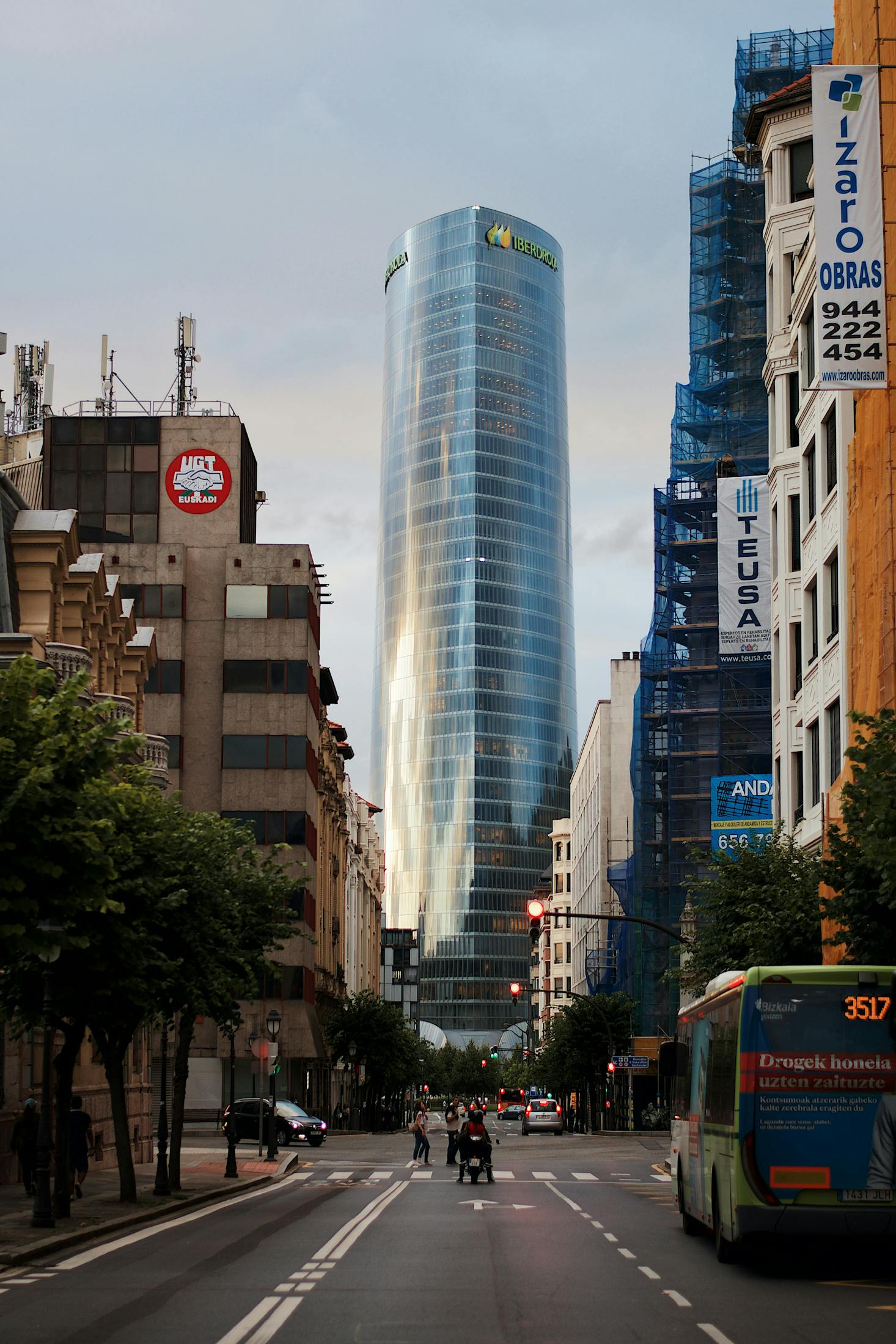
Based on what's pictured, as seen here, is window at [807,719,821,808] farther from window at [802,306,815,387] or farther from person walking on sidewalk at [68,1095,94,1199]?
person walking on sidewalk at [68,1095,94,1199]

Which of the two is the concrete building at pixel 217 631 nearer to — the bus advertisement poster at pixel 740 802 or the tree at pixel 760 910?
the bus advertisement poster at pixel 740 802

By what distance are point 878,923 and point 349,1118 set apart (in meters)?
79.7

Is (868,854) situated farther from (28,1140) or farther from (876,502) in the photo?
(28,1140)

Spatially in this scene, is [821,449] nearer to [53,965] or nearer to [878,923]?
[878,923]

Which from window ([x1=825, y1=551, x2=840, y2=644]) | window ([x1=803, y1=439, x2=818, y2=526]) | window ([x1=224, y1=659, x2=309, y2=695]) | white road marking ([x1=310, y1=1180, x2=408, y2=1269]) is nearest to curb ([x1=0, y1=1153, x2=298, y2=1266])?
white road marking ([x1=310, y1=1180, x2=408, y2=1269])

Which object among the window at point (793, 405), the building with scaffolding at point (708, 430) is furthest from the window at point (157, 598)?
the window at point (793, 405)

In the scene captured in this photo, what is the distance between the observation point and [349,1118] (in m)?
101

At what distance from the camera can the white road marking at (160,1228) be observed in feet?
67.7

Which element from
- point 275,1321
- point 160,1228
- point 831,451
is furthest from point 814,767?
point 275,1321

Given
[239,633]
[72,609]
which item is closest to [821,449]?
[72,609]

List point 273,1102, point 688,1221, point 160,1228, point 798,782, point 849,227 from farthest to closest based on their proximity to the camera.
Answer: point 273,1102 < point 798,782 < point 849,227 < point 160,1228 < point 688,1221

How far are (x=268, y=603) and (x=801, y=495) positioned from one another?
40826 mm

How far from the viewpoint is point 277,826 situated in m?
80.4

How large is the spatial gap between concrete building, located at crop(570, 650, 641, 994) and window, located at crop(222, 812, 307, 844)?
3626 cm
